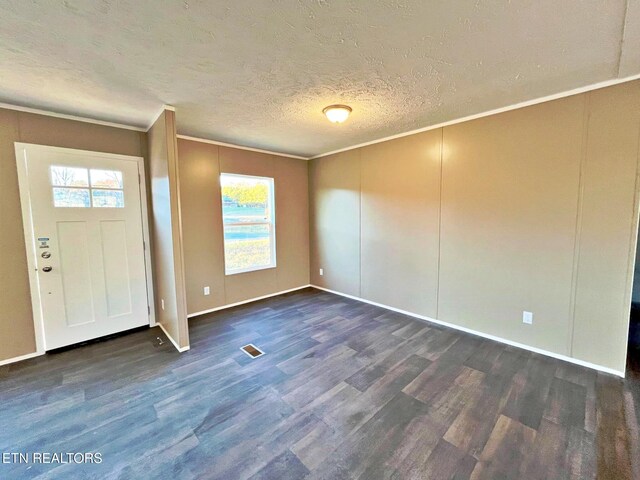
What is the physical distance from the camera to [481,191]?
297 cm

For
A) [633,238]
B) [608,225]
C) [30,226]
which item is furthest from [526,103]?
[30,226]

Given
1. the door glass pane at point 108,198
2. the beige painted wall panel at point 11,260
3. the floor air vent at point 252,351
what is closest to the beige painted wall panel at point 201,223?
the door glass pane at point 108,198

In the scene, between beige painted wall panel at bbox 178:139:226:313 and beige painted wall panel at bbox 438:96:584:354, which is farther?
beige painted wall panel at bbox 178:139:226:313

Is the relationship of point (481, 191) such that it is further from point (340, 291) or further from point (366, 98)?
point (340, 291)

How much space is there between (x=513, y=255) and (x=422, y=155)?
160cm

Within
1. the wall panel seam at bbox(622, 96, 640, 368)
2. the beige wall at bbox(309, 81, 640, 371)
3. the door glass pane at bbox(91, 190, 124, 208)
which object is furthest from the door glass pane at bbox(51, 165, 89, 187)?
the wall panel seam at bbox(622, 96, 640, 368)

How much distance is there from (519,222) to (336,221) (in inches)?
104

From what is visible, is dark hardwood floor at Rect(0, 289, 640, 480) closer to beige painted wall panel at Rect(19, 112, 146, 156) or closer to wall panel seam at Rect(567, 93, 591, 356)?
wall panel seam at Rect(567, 93, 591, 356)

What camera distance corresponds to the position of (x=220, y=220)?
402 centimetres

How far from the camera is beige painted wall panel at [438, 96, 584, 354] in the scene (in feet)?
8.13

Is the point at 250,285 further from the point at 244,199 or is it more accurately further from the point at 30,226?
the point at 30,226

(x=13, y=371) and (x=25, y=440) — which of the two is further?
(x=13, y=371)

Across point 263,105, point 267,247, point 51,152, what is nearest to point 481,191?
point 263,105

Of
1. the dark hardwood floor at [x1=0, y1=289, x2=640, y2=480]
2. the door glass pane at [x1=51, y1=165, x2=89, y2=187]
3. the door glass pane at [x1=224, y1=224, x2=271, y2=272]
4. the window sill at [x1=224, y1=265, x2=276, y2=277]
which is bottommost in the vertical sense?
the dark hardwood floor at [x1=0, y1=289, x2=640, y2=480]
